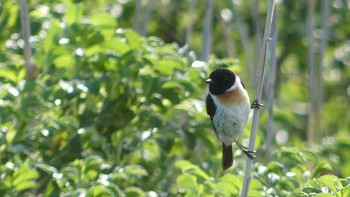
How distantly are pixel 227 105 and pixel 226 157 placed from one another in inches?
12.7

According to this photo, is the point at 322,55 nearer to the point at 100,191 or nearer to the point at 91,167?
the point at 91,167

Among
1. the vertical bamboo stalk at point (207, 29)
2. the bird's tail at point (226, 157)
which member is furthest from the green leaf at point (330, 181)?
the vertical bamboo stalk at point (207, 29)

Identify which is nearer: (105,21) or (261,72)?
(261,72)

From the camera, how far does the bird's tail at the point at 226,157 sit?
4605mm

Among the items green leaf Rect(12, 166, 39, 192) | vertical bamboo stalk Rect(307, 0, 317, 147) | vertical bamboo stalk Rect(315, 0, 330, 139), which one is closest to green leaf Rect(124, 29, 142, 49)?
green leaf Rect(12, 166, 39, 192)

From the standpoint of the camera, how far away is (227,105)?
4.49 metres

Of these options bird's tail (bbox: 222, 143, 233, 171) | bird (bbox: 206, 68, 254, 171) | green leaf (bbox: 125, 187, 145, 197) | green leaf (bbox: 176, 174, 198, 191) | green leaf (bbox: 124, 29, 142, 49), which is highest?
green leaf (bbox: 124, 29, 142, 49)

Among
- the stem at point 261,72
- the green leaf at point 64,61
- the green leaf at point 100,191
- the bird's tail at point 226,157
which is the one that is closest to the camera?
the stem at point 261,72

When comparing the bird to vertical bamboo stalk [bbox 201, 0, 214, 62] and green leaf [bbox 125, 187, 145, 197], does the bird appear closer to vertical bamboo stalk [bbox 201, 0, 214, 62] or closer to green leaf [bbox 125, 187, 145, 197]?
green leaf [bbox 125, 187, 145, 197]

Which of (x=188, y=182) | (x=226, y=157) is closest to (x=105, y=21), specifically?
(x=226, y=157)

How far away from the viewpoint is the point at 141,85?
4777mm

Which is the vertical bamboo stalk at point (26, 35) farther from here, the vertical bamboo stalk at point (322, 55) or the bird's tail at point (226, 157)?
the vertical bamboo stalk at point (322, 55)

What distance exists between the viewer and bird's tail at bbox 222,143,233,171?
181 inches

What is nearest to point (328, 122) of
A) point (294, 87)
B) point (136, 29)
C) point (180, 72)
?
point (294, 87)
